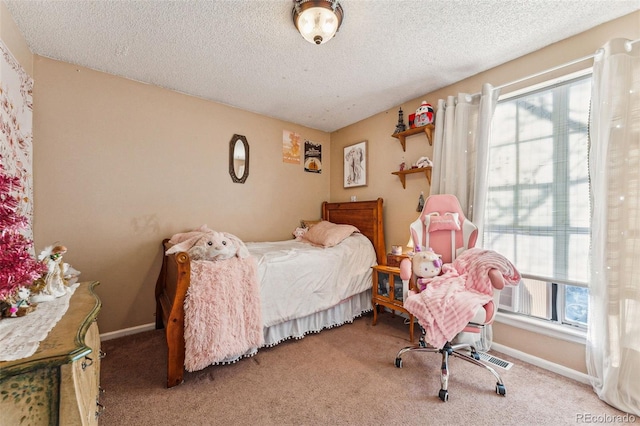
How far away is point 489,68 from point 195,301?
123 inches

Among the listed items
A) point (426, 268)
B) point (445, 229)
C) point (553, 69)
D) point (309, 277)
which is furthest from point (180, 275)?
point (553, 69)

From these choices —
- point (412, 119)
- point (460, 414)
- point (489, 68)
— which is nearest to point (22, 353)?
point (460, 414)

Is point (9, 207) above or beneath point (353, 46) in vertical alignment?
beneath

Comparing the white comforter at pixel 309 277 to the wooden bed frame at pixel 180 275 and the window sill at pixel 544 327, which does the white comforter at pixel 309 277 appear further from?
the window sill at pixel 544 327

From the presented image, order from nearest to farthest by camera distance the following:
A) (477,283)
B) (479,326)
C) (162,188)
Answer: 1. (479,326)
2. (477,283)
3. (162,188)

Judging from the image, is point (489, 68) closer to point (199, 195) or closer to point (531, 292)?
point (531, 292)

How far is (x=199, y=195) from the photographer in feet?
9.69

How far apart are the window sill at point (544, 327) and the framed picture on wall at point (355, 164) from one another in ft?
6.91

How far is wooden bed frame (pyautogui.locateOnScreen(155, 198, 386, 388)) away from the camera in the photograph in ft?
5.68

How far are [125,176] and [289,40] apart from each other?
1.98 meters

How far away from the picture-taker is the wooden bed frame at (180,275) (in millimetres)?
1731

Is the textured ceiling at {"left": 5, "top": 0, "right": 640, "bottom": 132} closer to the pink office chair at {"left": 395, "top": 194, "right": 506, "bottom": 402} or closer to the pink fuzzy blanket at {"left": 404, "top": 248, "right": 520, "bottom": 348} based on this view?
the pink office chair at {"left": 395, "top": 194, "right": 506, "bottom": 402}

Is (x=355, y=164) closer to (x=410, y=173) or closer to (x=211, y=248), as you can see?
(x=410, y=173)

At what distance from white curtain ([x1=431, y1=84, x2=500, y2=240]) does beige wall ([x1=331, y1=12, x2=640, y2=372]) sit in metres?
0.19
